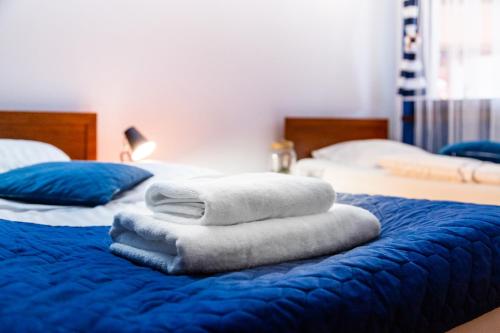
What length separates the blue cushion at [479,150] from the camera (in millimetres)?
2920

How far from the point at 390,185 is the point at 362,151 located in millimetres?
596

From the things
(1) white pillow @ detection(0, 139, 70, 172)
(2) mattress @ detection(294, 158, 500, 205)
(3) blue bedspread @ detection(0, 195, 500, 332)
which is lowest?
(2) mattress @ detection(294, 158, 500, 205)

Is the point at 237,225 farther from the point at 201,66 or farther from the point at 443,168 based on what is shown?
the point at 201,66

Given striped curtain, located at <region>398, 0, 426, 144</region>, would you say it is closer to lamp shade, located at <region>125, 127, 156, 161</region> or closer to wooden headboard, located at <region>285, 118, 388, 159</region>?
wooden headboard, located at <region>285, 118, 388, 159</region>

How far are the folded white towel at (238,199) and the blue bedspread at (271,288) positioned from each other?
0.12 metres

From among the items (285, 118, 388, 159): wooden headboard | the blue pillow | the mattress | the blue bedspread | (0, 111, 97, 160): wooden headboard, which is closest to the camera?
the blue bedspread

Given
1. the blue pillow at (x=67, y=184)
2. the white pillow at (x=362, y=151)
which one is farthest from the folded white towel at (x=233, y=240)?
the white pillow at (x=362, y=151)

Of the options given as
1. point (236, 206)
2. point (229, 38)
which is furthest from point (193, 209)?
point (229, 38)

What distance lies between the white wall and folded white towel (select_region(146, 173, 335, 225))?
1.84m

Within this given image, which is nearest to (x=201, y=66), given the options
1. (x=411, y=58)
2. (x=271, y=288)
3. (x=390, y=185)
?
(x=390, y=185)

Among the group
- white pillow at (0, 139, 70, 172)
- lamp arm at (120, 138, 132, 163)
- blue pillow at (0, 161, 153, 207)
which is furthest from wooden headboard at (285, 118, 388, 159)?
blue pillow at (0, 161, 153, 207)

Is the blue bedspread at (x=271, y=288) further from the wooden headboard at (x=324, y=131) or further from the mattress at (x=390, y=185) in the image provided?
the wooden headboard at (x=324, y=131)

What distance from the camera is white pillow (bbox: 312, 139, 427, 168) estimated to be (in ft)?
11.1

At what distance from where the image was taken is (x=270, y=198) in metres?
1.14
